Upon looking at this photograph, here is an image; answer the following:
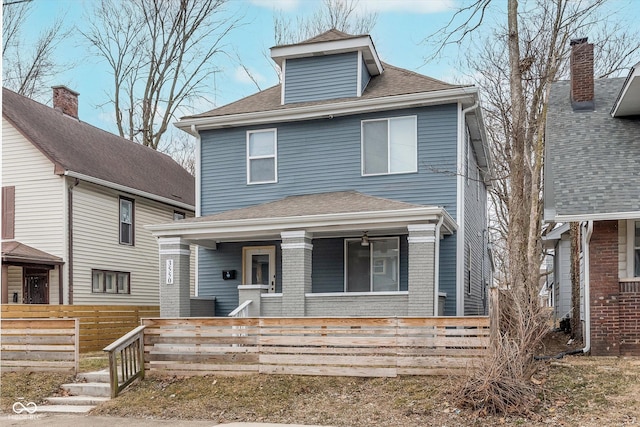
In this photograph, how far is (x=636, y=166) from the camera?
12461 mm

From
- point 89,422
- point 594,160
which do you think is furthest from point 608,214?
point 89,422

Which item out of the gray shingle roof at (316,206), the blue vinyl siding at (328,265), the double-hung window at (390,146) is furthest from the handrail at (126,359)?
the double-hung window at (390,146)

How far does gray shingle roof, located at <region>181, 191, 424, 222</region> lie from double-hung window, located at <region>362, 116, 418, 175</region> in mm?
799

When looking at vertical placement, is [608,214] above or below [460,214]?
below

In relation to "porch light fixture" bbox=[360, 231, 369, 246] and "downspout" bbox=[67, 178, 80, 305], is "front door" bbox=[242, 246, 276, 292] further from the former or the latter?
"downspout" bbox=[67, 178, 80, 305]

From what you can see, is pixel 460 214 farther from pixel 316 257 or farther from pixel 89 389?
pixel 89 389

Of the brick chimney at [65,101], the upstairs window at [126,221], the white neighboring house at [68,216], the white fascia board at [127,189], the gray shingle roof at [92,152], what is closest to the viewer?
the white neighboring house at [68,216]

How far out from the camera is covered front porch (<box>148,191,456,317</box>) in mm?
12641

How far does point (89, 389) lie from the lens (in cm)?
1091

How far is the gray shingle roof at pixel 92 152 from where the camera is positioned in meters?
18.7

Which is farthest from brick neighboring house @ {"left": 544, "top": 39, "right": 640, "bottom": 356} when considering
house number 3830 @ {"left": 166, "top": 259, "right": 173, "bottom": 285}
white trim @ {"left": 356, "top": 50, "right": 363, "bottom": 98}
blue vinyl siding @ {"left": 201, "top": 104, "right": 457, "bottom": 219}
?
house number 3830 @ {"left": 166, "top": 259, "right": 173, "bottom": 285}

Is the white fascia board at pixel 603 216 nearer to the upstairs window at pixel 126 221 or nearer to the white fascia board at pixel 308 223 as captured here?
the white fascia board at pixel 308 223

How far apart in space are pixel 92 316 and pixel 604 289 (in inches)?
458

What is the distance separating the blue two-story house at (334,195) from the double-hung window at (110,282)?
4877 millimetres
